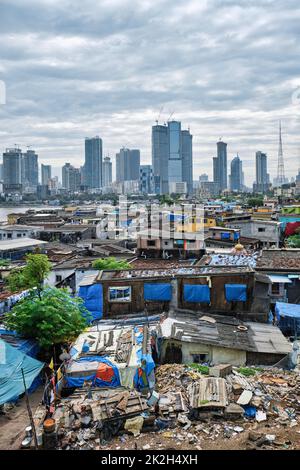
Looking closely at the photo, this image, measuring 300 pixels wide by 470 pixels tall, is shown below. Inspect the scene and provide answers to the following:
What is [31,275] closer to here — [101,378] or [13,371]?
[13,371]

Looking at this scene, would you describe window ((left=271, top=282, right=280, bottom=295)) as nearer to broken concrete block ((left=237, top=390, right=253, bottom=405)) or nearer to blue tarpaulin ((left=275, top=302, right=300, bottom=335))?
blue tarpaulin ((left=275, top=302, right=300, bottom=335))

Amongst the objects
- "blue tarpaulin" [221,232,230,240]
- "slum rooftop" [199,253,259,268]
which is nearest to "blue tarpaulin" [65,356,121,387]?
"slum rooftop" [199,253,259,268]

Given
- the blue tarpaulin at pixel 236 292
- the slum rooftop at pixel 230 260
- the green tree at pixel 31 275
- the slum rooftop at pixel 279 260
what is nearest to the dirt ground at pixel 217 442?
the blue tarpaulin at pixel 236 292

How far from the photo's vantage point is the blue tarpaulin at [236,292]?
46.9ft

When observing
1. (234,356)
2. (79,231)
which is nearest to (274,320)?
(234,356)

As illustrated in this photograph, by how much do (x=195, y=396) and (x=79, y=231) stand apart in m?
33.7

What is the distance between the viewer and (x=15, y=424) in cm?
893

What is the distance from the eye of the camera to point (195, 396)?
325 inches

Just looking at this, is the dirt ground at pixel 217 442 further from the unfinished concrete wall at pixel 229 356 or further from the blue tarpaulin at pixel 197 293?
the blue tarpaulin at pixel 197 293

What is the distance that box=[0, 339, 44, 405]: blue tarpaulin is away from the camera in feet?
31.4

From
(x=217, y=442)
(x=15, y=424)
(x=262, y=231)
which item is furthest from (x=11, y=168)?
(x=217, y=442)

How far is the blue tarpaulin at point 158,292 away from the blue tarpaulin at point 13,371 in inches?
191

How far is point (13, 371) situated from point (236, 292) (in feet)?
25.0
